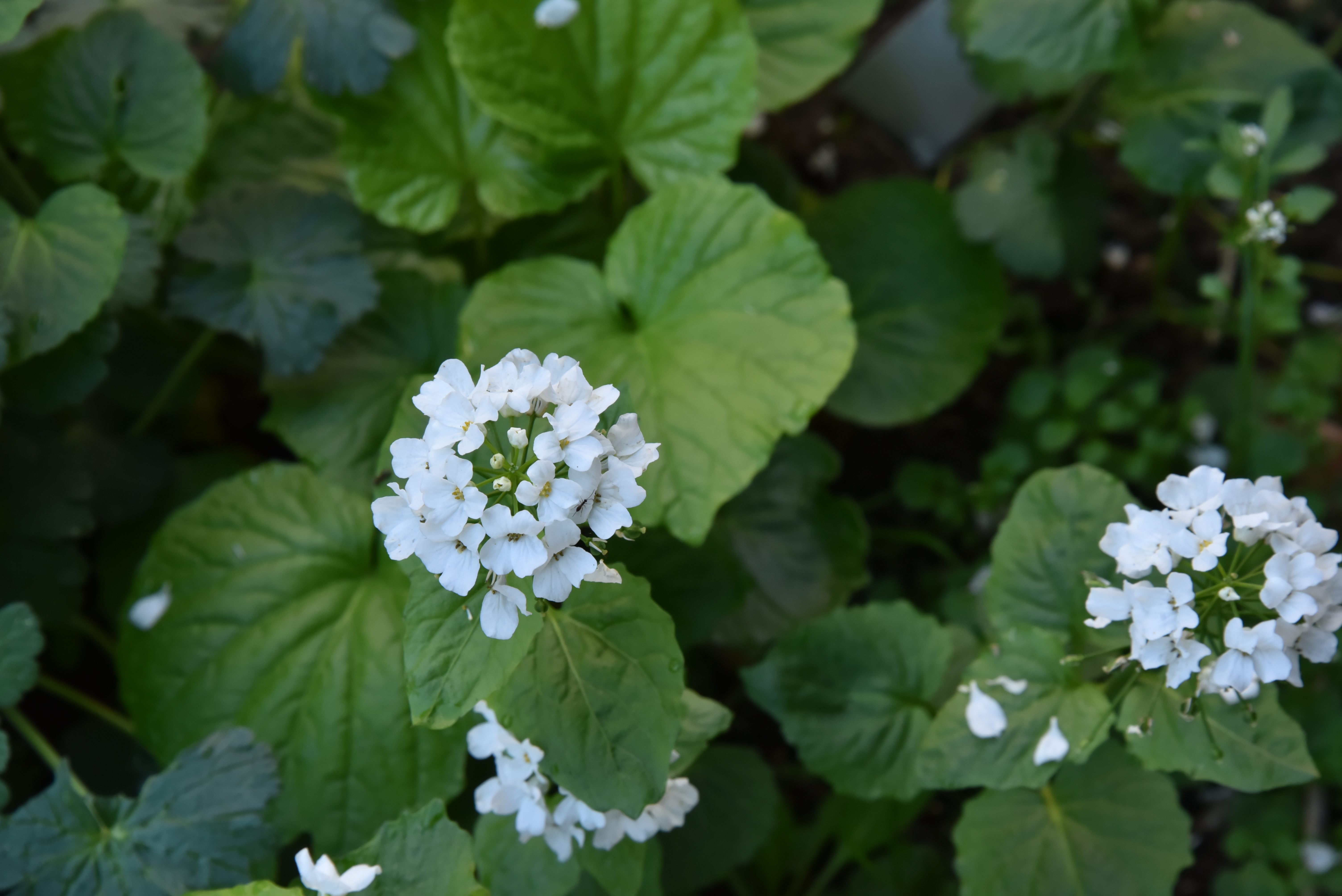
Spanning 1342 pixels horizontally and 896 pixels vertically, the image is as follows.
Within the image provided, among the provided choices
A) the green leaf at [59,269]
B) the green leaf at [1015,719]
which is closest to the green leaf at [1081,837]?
the green leaf at [1015,719]

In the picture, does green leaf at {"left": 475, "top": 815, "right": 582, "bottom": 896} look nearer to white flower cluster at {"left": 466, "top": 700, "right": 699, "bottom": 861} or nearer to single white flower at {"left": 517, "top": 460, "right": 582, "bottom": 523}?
white flower cluster at {"left": 466, "top": 700, "right": 699, "bottom": 861}

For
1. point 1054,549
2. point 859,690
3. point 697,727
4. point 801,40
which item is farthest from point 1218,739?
point 801,40

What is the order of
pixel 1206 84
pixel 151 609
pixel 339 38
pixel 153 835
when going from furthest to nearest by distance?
pixel 1206 84 < pixel 339 38 < pixel 151 609 < pixel 153 835

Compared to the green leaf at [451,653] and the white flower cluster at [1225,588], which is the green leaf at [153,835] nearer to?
the green leaf at [451,653]

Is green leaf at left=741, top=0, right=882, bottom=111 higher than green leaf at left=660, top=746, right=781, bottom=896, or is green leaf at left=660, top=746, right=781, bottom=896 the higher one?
green leaf at left=741, top=0, right=882, bottom=111

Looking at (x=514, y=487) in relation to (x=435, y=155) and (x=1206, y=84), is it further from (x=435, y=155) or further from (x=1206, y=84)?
(x=1206, y=84)

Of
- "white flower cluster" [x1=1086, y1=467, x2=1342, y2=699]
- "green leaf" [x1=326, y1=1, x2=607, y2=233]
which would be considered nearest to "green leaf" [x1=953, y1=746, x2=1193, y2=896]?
"white flower cluster" [x1=1086, y1=467, x2=1342, y2=699]
